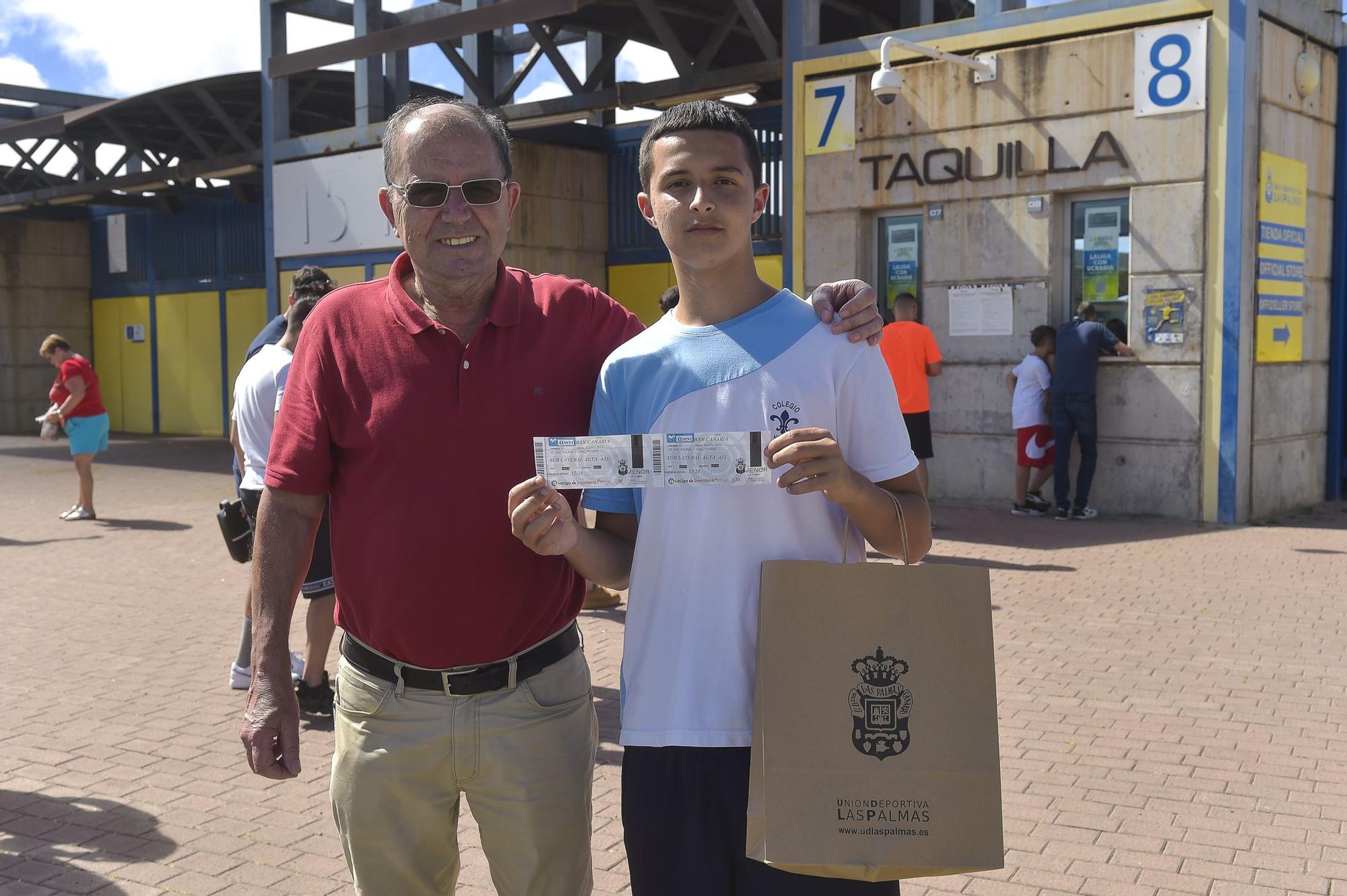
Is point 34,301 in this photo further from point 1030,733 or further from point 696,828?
point 696,828

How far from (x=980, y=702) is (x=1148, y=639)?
554 centimetres

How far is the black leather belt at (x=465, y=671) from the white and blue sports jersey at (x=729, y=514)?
0.29m

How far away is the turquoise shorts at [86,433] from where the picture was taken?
1298cm

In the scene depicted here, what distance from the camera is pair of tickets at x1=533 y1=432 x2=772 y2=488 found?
2166 millimetres

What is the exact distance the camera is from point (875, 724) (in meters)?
2.12

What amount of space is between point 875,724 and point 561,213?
15.6 m

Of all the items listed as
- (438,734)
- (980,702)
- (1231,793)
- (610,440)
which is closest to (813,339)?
(610,440)

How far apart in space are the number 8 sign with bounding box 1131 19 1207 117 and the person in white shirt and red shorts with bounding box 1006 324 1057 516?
85.1 inches

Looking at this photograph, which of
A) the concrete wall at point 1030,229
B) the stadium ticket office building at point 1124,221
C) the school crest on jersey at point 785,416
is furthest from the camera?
the concrete wall at point 1030,229

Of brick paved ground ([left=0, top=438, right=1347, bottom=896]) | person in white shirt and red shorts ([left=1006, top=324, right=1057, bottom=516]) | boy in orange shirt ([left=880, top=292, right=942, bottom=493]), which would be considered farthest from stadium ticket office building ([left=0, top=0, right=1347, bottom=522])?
boy in orange shirt ([left=880, top=292, right=942, bottom=493])

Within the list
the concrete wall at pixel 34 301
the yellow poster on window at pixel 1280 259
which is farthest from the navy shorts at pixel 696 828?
the concrete wall at pixel 34 301

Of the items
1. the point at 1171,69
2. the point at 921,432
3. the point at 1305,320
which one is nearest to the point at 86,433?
the point at 921,432

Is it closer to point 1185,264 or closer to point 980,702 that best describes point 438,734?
point 980,702

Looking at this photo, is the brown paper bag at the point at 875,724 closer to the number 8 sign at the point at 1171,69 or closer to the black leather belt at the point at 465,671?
the black leather belt at the point at 465,671
